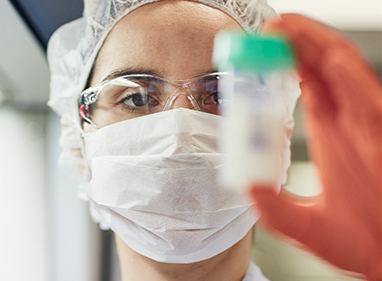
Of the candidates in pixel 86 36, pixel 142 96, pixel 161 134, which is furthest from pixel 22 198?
pixel 161 134

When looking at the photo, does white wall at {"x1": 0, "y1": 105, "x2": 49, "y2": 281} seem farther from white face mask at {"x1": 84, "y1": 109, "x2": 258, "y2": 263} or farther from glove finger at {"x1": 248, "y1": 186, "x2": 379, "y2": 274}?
glove finger at {"x1": 248, "y1": 186, "x2": 379, "y2": 274}

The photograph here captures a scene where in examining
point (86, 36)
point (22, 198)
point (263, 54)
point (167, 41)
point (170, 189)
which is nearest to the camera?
point (263, 54)

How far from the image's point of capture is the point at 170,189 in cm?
94

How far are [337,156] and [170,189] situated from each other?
1.53 feet

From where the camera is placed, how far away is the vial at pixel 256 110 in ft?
1.80

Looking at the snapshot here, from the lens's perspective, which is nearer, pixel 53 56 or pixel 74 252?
pixel 53 56

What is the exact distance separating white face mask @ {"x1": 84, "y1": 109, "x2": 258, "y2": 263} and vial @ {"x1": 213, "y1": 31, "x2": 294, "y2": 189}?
15.1 inches

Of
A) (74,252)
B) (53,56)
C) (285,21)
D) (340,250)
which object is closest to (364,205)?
(340,250)

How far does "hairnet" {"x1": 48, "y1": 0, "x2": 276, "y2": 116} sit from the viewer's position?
1155 mm

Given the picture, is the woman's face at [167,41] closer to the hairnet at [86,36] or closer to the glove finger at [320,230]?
the hairnet at [86,36]

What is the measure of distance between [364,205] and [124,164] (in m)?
0.61

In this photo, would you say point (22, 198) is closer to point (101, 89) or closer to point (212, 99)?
point (101, 89)

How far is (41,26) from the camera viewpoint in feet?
4.93

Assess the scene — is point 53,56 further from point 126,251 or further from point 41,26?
point 126,251
